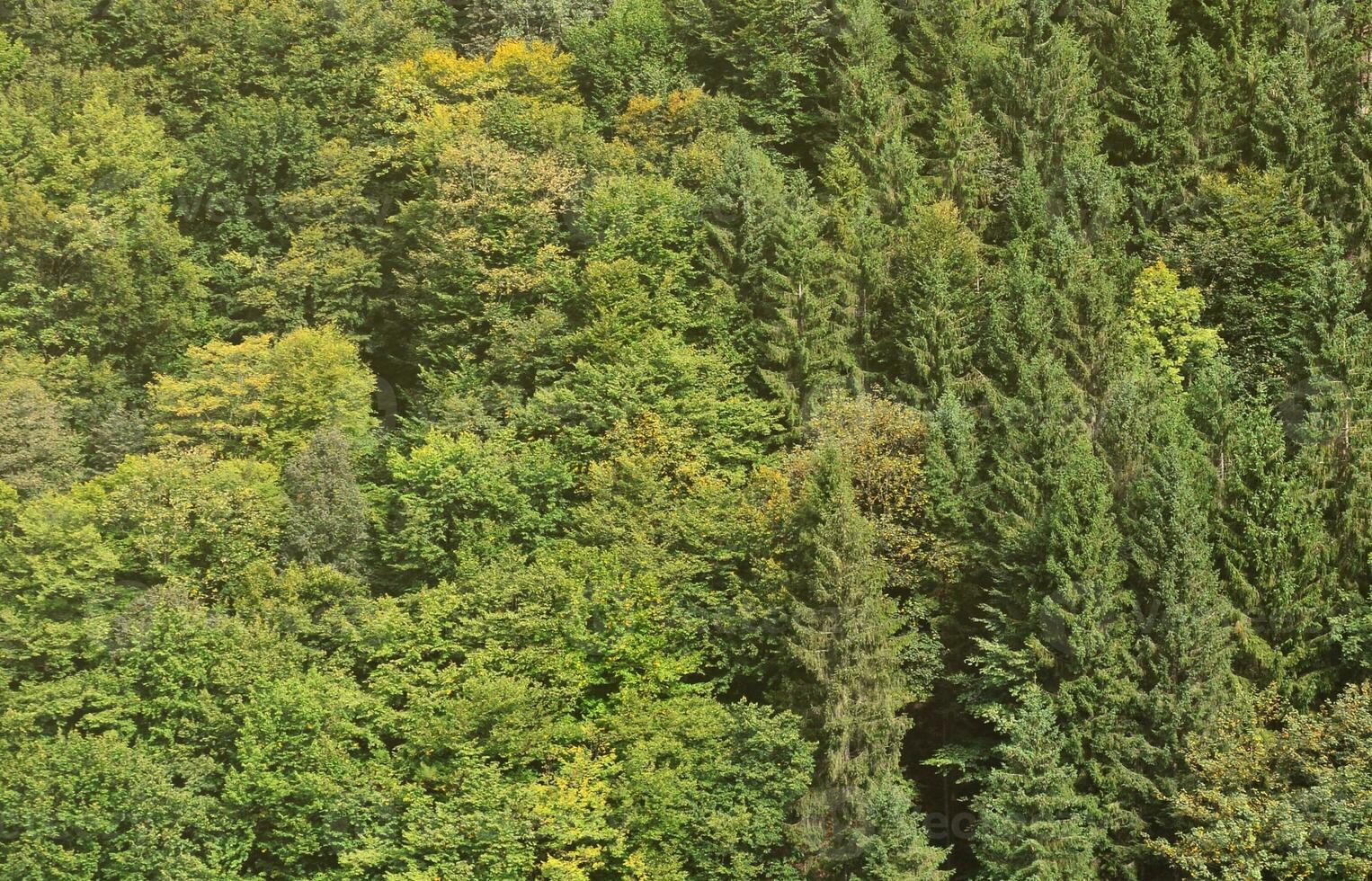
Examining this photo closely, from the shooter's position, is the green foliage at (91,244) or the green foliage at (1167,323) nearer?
the green foliage at (1167,323)

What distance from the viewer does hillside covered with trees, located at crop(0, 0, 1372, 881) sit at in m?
58.5

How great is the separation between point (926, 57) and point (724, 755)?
3385 cm

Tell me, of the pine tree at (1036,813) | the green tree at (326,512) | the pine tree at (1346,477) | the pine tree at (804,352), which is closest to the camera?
the pine tree at (1036,813)

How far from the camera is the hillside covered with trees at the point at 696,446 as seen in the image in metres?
58.5

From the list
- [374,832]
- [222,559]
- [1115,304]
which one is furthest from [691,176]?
[374,832]

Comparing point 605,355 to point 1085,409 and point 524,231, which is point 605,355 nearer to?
point 524,231

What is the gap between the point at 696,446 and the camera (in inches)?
2667

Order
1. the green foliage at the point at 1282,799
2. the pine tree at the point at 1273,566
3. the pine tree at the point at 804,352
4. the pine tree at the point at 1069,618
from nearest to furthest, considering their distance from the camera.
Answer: the green foliage at the point at 1282,799
the pine tree at the point at 1069,618
the pine tree at the point at 1273,566
the pine tree at the point at 804,352

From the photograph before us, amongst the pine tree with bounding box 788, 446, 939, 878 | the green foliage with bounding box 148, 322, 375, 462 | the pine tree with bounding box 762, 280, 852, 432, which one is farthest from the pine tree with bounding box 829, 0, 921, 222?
the green foliage with bounding box 148, 322, 375, 462

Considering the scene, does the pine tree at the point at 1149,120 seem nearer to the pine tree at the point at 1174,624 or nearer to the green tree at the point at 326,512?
the pine tree at the point at 1174,624

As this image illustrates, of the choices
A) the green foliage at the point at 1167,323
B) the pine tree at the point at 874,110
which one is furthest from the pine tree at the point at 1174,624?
the pine tree at the point at 874,110

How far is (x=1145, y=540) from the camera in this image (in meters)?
58.9

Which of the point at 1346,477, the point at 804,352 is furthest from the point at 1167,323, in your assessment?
the point at 804,352

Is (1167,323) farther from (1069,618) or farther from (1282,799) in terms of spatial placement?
(1282,799)
